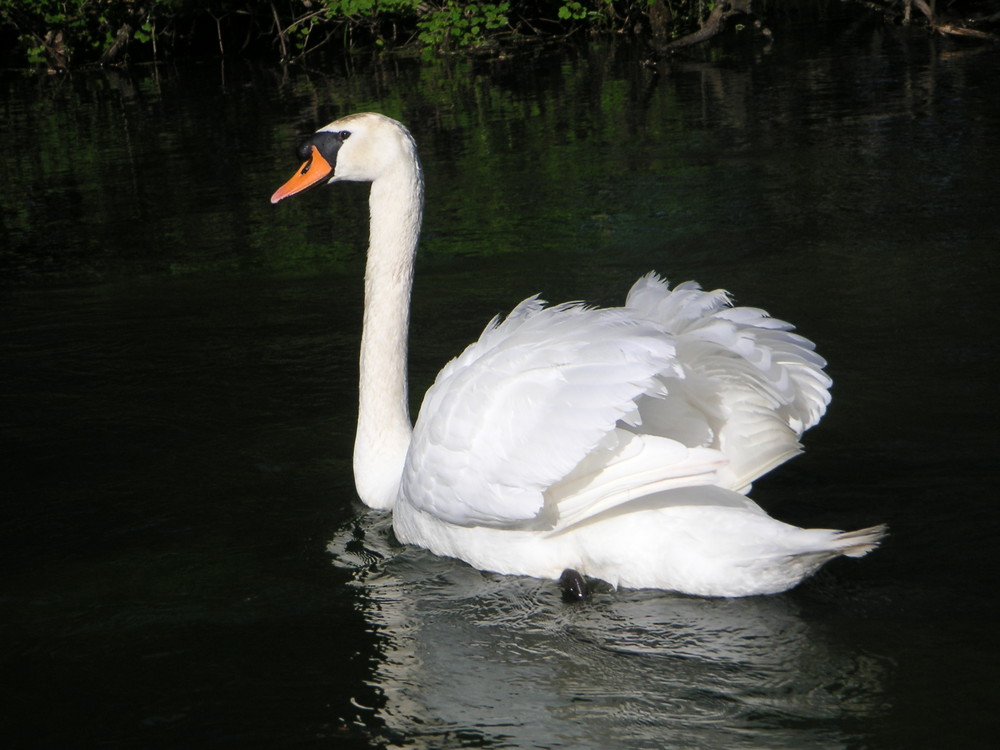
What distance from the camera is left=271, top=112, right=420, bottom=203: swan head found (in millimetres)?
4637

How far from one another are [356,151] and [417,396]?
5.25 feet

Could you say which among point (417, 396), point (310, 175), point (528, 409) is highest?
point (310, 175)

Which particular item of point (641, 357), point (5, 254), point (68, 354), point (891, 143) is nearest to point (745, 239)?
point (891, 143)

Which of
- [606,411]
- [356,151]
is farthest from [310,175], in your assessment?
[606,411]

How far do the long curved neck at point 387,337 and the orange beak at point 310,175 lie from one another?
22 cm

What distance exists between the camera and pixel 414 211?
4734 millimetres

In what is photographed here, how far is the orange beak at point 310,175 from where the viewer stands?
188 inches

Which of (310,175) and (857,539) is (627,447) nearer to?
(857,539)

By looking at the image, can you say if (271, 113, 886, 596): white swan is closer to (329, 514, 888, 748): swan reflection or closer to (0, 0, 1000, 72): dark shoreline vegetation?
(329, 514, 888, 748): swan reflection

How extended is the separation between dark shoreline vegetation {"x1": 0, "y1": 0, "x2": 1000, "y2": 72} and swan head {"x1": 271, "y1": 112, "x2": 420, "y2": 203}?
17.0 meters

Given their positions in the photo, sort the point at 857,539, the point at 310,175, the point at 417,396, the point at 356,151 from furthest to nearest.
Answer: the point at 417,396 < the point at 310,175 < the point at 356,151 < the point at 857,539

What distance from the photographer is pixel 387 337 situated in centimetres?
473

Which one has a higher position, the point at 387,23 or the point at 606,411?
the point at 387,23

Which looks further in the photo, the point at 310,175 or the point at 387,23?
the point at 387,23
